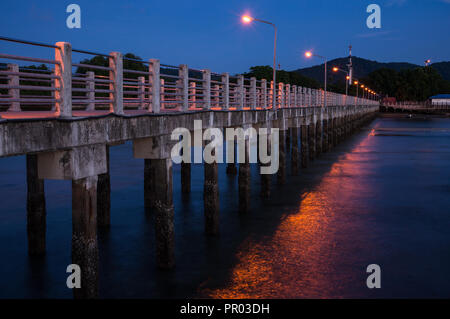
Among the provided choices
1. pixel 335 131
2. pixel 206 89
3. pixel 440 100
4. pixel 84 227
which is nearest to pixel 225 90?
pixel 206 89

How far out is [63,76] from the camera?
8688mm

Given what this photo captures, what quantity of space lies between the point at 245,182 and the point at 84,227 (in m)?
11.0

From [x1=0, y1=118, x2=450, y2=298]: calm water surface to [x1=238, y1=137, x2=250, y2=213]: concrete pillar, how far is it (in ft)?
1.63

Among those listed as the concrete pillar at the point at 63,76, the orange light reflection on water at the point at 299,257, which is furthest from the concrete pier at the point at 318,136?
the concrete pillar at the point at 63,76

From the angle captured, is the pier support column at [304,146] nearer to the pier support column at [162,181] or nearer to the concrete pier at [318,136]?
the concrete pier at [318,136]

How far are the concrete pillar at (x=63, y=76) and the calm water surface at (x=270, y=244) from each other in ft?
18.4

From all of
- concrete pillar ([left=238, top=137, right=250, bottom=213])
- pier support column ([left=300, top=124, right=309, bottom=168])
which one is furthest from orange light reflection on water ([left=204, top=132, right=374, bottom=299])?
pier support column ([left=300, top=124, right=309, bottom=168])

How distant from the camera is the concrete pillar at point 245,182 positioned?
63.7 feet

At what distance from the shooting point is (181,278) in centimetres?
1342

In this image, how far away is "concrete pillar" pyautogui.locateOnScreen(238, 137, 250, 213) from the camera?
19.4 meters

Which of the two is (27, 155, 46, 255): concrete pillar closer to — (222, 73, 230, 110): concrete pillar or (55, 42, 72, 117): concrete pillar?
(222, 73, 230, 110): concrete pillar

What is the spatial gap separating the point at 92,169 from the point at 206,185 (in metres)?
6.81
